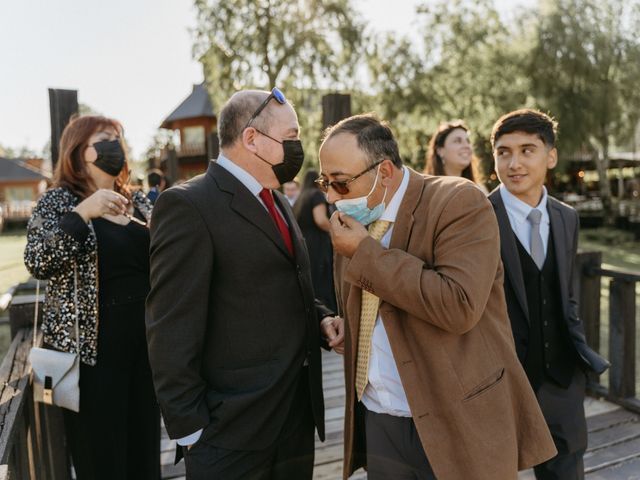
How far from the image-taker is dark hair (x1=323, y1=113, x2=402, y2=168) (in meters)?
1.90

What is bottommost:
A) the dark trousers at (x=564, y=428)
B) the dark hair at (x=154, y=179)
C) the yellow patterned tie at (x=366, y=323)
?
the dark trousers at (x=564, y=428)

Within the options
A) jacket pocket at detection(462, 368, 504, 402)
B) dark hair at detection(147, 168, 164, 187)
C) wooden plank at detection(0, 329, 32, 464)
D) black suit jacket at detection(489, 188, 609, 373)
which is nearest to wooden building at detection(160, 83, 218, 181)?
dark hair at detection(147, 168, 164, 187)

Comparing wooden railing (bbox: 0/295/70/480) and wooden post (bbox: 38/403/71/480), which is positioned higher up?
wooden railing (bbox: 0/295/70/480)

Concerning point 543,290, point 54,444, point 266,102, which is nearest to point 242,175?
point 266,102

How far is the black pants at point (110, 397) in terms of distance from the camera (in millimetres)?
2625

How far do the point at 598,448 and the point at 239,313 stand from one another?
2.95 meters

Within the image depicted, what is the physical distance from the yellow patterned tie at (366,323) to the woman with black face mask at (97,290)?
1.28 metres

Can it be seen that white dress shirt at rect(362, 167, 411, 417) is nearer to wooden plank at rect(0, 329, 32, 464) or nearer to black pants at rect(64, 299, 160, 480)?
wooden plank at rect(0, 329, 32, 464)

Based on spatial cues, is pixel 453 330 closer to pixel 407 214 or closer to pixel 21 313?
pixel 407 214

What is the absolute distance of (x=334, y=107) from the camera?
5289mm

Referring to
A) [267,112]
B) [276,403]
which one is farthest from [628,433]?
[267,112]

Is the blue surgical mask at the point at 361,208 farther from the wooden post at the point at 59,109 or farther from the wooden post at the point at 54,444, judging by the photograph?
the wooden post at the point at 59,109

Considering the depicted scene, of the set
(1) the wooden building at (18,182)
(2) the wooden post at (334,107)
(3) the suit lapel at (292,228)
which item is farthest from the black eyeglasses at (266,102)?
(1) the wooden building at (18,182)

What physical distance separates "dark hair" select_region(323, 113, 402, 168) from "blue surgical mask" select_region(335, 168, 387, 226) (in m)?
0.07
